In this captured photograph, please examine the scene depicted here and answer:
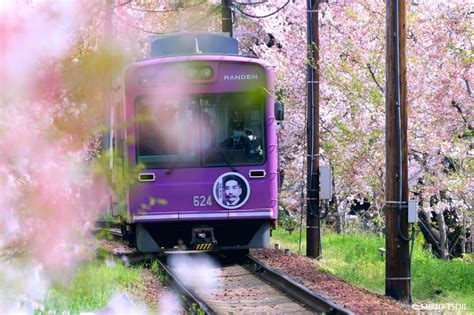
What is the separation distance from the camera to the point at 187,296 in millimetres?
11281

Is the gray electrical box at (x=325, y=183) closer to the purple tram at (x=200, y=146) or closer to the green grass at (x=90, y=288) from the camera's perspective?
the purple tram at (x=200, y=146)

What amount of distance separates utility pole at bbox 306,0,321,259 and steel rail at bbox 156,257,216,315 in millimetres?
3685

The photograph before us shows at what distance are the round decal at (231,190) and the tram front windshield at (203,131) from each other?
25 centimetres

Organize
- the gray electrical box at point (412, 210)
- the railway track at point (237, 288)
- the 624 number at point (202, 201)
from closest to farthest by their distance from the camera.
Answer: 1. the railway track at point (237, 288)
2. the gray electrical box at point (412, 210)
3. the 624 number at point (202, 201)

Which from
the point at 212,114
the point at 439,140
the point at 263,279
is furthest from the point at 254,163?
the point at 439,140

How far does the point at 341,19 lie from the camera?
934 inches

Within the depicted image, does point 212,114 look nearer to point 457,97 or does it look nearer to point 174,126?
point 174,126

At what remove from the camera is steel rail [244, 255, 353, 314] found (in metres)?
10.1

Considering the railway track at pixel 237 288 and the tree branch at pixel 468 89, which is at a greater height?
the tree branch at pixel 468 89

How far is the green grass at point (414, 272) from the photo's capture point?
12641mm

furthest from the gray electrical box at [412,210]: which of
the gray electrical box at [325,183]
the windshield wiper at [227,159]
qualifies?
the gray electrical box at [325,183]

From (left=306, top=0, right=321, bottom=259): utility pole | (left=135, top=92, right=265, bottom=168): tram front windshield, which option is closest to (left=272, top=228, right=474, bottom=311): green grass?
(left=306, top=0, right=321, bottom=259): utility pole

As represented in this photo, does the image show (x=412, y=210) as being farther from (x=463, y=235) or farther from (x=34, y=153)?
(x=463, y=235)

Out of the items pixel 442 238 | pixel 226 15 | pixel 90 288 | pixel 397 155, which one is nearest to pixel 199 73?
→ pixel 397 155
